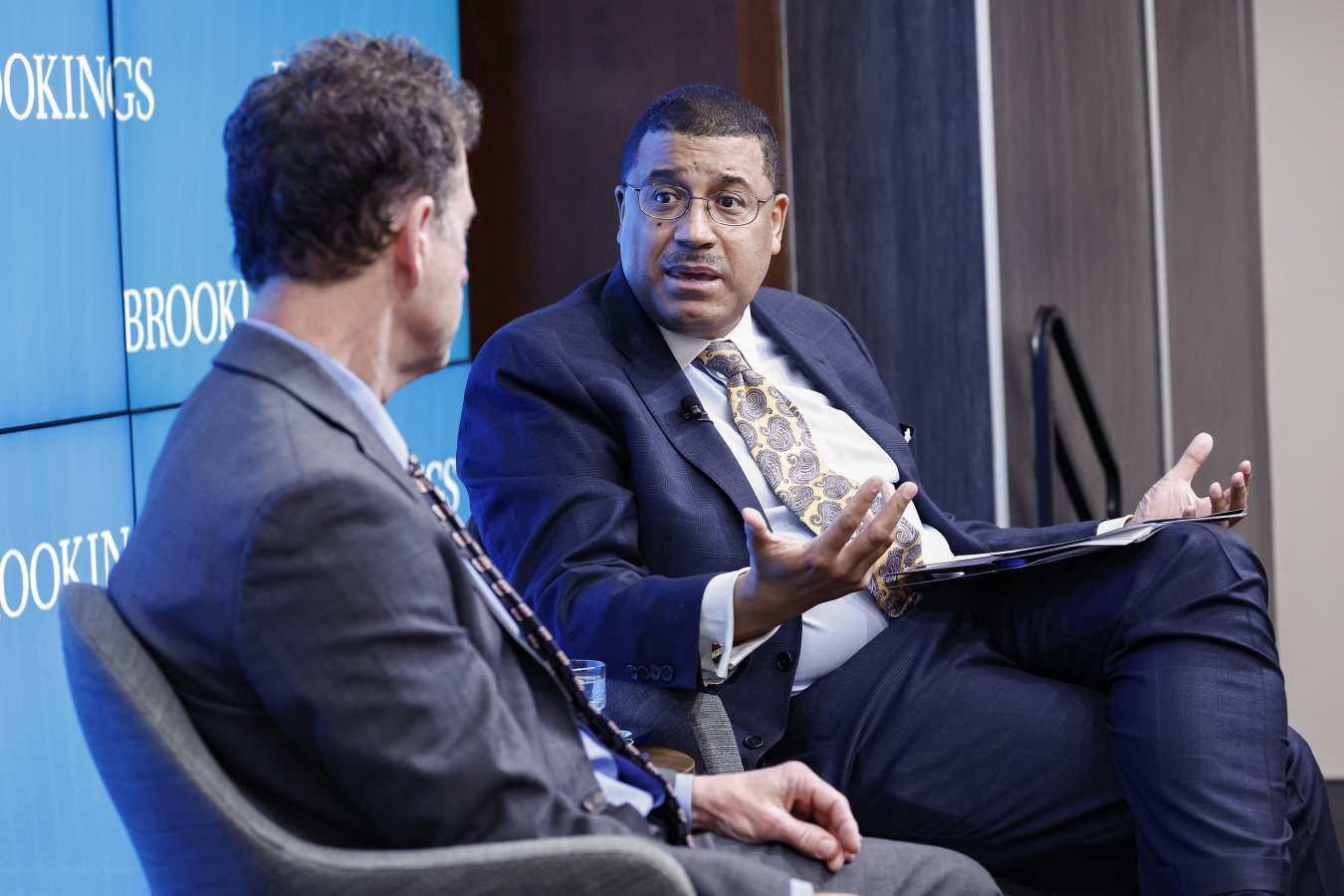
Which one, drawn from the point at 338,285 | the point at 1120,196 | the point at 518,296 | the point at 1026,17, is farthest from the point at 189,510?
the point at 1120,196

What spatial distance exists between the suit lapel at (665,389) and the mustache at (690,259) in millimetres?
96

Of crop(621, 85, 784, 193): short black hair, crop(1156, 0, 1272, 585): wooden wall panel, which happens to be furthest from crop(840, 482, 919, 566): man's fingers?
crop(1156, 0, 1272, 585): wooden wall panel

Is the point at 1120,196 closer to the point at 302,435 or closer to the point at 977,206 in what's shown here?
the point at 977,206

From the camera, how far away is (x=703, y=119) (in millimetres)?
2135

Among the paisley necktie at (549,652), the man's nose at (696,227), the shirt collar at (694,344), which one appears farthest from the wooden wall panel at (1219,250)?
the paisley necktie at (549,652)

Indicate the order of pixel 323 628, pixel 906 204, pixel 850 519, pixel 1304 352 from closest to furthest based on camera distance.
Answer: pixel 323 628 < pixel 850 519 < pixel 906 204 < pixel 1304 352

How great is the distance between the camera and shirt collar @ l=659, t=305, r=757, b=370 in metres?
2.16

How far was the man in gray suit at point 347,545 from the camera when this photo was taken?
1049 mm

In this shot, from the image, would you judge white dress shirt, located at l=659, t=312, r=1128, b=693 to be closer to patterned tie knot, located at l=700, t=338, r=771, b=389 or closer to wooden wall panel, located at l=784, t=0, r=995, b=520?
patterned tie knot, located at l=700, t=338, r=771, b=389

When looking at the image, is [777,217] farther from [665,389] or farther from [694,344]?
[665,389]

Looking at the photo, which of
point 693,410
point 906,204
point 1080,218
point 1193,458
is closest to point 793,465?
point 693,410

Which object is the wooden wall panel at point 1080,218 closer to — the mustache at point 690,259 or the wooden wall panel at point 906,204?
the wooden wall panel at point 906,204

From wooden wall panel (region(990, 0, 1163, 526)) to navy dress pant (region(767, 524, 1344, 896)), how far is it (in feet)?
4.95

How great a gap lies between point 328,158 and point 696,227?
0.99 metres
